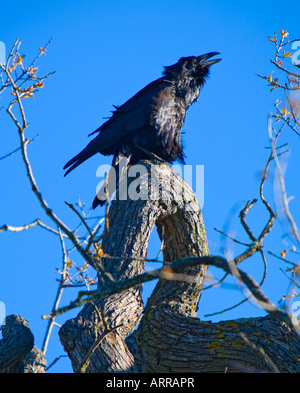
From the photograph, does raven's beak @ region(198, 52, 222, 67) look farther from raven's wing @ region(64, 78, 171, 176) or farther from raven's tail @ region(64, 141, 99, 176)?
raven's tail @ region(64, 141, 99, 176)

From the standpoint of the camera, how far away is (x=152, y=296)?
14.3 feet

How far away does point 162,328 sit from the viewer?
Answer: 383cm

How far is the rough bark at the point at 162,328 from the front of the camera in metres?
3.53

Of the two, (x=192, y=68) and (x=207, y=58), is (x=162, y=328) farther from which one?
(x=207, y=58)

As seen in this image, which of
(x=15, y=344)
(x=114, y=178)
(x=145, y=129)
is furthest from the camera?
(x=145, y=129)

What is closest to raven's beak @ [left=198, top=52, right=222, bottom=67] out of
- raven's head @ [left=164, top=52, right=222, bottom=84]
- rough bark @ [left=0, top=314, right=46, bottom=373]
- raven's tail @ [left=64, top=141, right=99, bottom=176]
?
raven's head @ [left=164, top=52, right=222, bottom=84]

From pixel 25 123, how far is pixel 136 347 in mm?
2047

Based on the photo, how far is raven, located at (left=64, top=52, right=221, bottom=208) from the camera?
241 inches

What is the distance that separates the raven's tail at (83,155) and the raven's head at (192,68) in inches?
63.5

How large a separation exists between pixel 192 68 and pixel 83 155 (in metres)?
2.17

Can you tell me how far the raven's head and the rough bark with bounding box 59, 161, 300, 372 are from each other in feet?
9.13

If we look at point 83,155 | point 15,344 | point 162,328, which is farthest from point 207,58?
point 15,344

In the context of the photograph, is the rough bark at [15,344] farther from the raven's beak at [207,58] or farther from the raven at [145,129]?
the raven's beak at [207,58]
